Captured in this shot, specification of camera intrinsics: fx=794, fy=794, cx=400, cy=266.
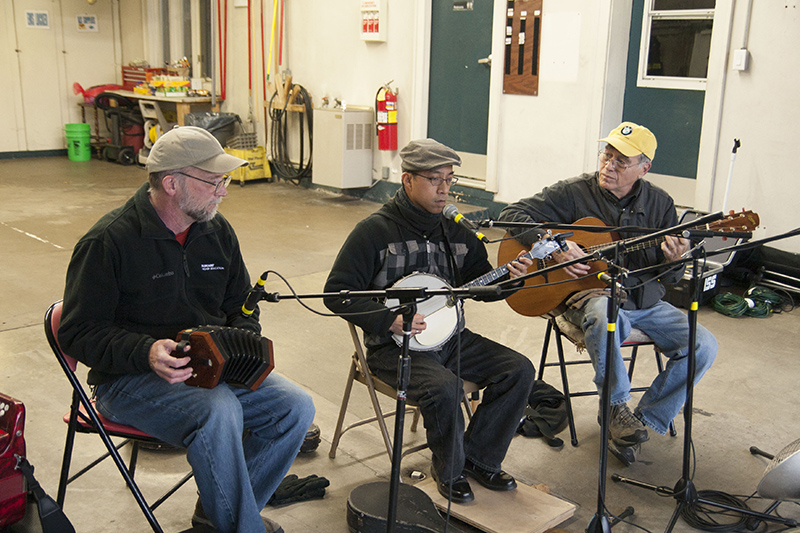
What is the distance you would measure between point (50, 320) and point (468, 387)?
4.68 ft

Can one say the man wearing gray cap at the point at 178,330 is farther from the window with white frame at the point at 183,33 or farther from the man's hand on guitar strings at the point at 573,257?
the window with white frame at the point at 183,33

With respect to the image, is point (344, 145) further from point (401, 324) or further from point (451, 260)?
point (401, 324)

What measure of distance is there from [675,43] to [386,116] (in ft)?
9.89

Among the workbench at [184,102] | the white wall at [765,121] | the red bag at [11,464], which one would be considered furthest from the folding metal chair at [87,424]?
the workbench at [184,102]

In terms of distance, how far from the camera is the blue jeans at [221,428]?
2287 millimetres

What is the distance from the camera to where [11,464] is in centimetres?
211

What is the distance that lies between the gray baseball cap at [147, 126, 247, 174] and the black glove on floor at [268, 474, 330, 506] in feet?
3.89

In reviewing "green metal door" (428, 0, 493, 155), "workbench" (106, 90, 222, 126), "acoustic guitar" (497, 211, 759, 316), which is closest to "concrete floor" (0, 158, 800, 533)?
"acoustic guitar" (497, 211, 759, 316)

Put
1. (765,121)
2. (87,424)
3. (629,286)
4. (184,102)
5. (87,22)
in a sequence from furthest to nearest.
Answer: (87,22) → (184,102) → (765,121) → (629,286) → (87,424)

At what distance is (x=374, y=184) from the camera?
8680 millimetres

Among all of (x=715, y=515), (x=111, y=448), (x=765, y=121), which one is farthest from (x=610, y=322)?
(x=765, y=121)

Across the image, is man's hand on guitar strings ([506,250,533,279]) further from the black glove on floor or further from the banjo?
the black glove on floor

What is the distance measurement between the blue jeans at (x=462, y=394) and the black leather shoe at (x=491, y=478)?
0.02m

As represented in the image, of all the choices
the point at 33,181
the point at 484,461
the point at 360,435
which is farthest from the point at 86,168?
the point at 484,461
